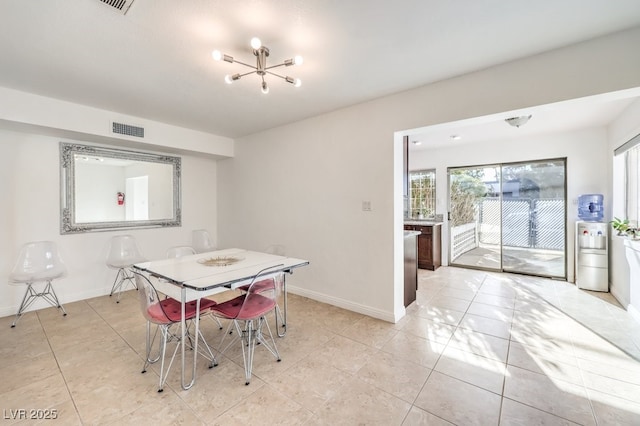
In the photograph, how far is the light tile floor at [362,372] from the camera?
5.60ft

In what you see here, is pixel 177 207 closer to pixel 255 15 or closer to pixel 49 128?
pixel 49 128

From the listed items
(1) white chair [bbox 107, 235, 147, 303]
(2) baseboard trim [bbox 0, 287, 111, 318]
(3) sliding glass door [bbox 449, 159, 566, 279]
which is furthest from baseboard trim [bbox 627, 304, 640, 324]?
(2) baseboard trim [bbox 0, 287, 111, 318]

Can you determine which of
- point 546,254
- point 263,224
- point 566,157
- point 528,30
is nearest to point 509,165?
point 566,157

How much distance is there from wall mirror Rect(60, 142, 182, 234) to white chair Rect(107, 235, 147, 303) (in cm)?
27

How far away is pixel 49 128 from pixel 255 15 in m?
3.14

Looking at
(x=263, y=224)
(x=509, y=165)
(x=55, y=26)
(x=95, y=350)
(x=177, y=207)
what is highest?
(x=55, y=26)

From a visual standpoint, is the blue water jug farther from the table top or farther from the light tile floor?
the table top

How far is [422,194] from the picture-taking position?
6.14m

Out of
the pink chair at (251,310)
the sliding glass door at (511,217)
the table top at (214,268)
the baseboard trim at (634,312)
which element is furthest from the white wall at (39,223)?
the baseboard trim at (634,312)

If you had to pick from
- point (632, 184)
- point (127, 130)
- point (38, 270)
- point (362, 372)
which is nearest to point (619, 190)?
point (632, 184)

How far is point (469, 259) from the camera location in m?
5.69

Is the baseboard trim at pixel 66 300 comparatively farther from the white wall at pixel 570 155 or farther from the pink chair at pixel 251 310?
the white wall at pixel 570 155

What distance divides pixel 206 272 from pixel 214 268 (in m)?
0.15

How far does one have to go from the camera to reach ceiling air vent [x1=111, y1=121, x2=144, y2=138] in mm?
3568
